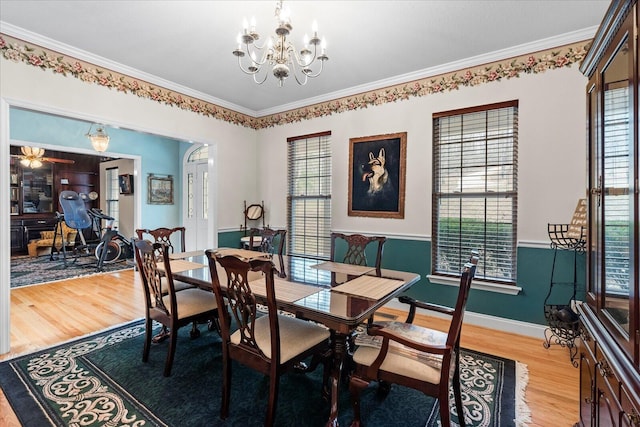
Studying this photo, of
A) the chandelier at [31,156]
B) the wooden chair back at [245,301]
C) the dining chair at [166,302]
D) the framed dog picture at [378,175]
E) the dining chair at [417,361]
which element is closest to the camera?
the dining chair at [417,361]

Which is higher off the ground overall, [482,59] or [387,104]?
[482,59]

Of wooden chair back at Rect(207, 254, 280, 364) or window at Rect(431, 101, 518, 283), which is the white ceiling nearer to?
window at Rect(431, 101, 518, 283)

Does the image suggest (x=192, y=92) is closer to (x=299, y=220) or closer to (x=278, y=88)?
(x=278, y=88)

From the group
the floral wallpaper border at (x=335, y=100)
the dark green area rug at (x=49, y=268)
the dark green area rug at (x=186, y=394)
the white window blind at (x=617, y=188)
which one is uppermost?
the floral wallpaper border at (x=335, y=100)

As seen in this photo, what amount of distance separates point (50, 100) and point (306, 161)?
9.60ft

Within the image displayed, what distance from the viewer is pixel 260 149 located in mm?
5148

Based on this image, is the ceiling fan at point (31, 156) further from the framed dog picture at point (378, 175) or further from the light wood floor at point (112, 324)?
the framed dog picture at point (378, 175)

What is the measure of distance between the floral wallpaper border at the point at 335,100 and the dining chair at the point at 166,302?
2.07m

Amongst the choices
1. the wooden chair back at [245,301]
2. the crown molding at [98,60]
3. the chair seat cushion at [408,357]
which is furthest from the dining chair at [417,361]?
the crown molding at [98,60]

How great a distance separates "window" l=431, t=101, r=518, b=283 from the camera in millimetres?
3156

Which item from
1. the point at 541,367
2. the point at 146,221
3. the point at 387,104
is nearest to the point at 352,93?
the point at 387,104

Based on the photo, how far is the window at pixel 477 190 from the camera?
316cm

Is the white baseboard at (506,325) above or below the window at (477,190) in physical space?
below

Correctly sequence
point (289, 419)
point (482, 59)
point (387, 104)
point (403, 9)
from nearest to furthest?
point (289, 419) → point (403, 9) → point (482, 59) → point (387, 104)
